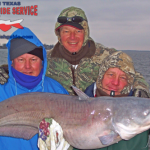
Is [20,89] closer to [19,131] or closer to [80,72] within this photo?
[19,131]

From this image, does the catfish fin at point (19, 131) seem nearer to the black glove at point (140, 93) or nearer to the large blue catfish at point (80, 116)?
the large blue catfish at point (80, 116)

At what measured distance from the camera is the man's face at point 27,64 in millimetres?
3015

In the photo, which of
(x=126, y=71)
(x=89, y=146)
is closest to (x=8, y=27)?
(x=126, y=71)

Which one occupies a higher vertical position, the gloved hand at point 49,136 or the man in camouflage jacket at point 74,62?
the man in camouflage jacket at point 74,62

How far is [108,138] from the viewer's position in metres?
2.57

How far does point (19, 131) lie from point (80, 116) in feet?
2.90

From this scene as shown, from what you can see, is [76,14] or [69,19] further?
[76,14]

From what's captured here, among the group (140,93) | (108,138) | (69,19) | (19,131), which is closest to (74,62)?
(69,19)

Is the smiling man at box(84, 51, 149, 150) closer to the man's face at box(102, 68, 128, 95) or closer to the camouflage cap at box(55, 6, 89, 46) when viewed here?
the man's face at box(102, 68, 128, 95)

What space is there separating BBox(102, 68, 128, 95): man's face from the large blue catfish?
31cm

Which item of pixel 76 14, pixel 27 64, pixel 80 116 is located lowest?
pixel 80 116

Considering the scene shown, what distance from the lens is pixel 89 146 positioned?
268 centimetres

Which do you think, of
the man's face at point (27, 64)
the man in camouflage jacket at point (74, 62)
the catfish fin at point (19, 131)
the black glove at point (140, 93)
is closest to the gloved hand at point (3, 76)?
the man's face at point (27, 64)

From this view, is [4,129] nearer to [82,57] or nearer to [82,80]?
[82,80]
